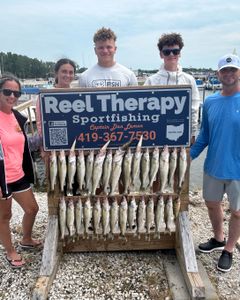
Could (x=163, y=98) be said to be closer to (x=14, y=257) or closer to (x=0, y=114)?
(x=0, y=114)

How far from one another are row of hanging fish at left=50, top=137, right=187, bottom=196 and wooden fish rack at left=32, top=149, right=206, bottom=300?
202mm

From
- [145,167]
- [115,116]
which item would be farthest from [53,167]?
[145,167]

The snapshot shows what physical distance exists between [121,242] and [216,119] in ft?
6.53

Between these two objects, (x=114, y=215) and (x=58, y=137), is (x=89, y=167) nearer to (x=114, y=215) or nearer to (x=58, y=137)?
(x=58, y=137)

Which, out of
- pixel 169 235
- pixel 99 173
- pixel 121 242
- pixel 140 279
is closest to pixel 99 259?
pixel 121 242

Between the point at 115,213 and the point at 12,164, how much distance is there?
4.35ft

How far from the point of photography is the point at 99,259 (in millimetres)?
4285

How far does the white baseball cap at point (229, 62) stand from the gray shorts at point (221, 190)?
1287 millimetres

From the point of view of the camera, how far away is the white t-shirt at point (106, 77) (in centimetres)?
430

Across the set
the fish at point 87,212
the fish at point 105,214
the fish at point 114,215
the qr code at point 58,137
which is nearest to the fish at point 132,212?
the fish at point 114,215

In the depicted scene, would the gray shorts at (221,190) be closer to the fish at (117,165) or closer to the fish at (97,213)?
the fish at (117,165)

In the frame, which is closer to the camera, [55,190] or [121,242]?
[55,190]

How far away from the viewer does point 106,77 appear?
432cm

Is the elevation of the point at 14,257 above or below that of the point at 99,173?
below
